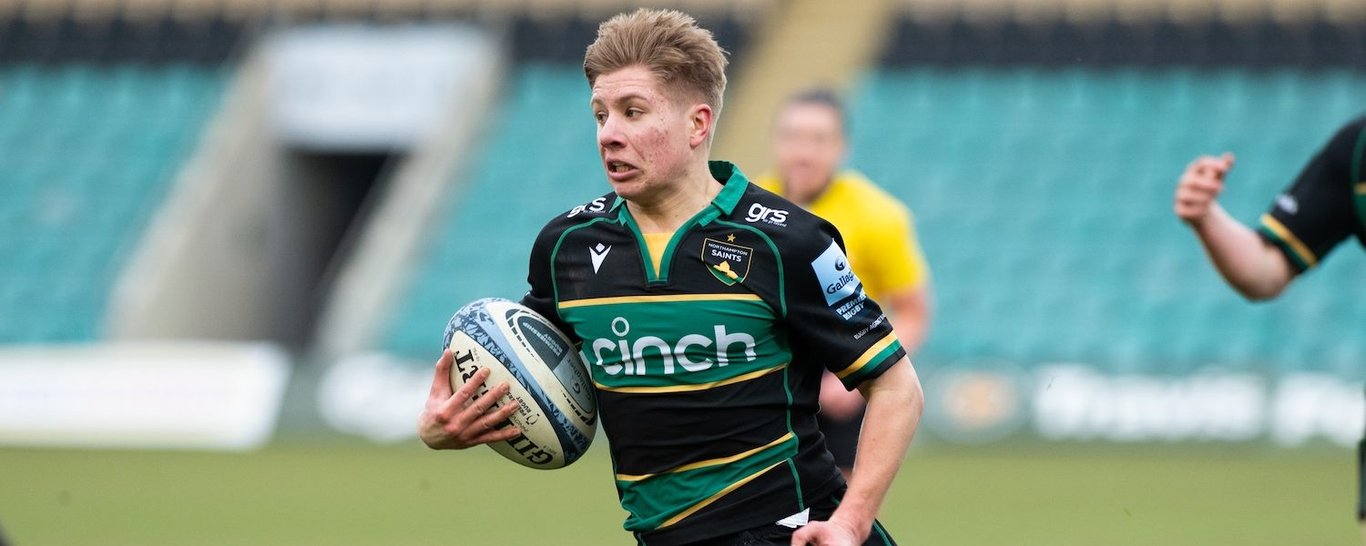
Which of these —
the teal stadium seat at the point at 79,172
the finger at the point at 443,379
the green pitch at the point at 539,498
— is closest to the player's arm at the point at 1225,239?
the finger at the point at 443,379

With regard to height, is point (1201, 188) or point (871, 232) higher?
point (871, 232)

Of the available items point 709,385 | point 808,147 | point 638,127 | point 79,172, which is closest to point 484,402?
point 709,385

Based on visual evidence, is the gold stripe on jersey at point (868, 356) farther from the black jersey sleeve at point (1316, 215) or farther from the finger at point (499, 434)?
the black jersey sleeve at point (1316, 215)

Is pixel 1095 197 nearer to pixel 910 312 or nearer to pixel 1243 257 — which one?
pixel 910 312

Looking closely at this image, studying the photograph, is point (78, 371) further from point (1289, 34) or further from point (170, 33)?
point (1289, 34)

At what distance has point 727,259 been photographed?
159 inches

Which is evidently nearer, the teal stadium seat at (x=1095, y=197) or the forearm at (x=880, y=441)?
the forearm at (x=880, y=441)

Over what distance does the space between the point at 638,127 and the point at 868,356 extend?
2.39ft

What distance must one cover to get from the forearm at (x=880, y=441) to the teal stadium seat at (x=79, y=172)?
646 inches

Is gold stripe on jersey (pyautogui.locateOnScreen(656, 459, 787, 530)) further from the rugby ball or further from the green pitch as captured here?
the green pitch

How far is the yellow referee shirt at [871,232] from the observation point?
677cm

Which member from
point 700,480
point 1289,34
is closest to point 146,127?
point 1289,34

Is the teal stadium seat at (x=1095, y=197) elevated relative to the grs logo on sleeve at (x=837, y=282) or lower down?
elevated

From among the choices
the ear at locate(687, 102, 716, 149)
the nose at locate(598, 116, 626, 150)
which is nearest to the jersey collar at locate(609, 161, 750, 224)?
the ear at locate(687, 102, 716, 149)
